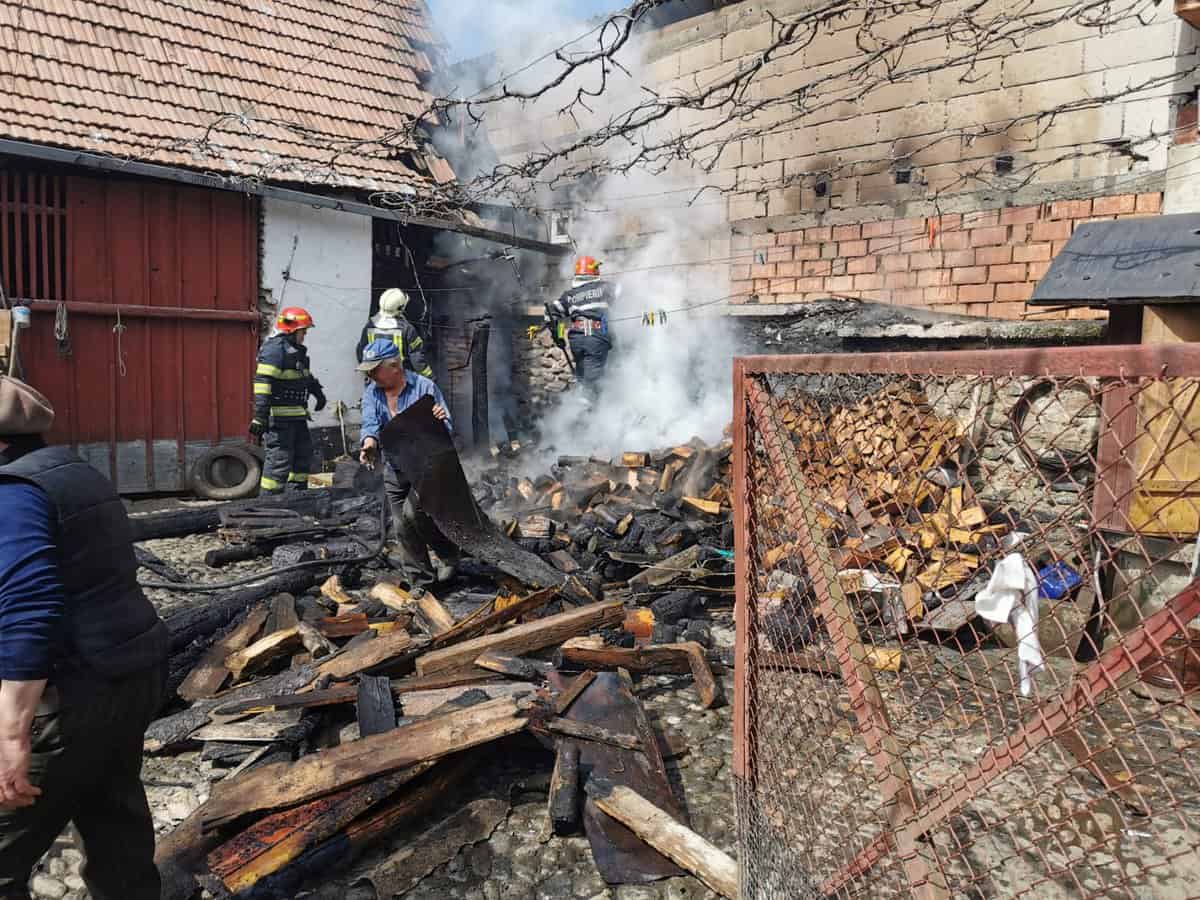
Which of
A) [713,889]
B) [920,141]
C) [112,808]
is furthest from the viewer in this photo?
[920,141]

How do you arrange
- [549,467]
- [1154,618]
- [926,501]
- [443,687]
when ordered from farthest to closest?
[549,467]
[926,501]
[443,687]
[1154,618]

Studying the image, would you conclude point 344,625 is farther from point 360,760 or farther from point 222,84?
point 222,84

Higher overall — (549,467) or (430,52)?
(430,52)

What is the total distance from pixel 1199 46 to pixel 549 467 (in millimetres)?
7148

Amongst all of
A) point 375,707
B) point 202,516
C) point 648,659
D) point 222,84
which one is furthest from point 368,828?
point 222,84

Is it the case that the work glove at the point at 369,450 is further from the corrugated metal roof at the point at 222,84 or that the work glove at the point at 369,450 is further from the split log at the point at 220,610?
the corrugated metal roof at the point at 222,84

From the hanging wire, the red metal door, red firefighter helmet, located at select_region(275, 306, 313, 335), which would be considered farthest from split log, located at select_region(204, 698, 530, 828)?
the hanging wire

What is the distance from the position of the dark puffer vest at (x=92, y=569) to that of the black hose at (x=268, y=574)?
342 cm

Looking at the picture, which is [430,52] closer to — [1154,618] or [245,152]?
[245,152]

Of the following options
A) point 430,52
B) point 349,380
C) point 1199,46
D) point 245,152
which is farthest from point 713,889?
point 430,52

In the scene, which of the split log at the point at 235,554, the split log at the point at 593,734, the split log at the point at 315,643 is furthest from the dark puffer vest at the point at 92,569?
the split log at the point at 235,554

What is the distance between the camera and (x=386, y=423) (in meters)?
5.48

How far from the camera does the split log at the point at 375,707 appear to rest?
137 inches

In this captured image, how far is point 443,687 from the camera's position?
12.7ft
